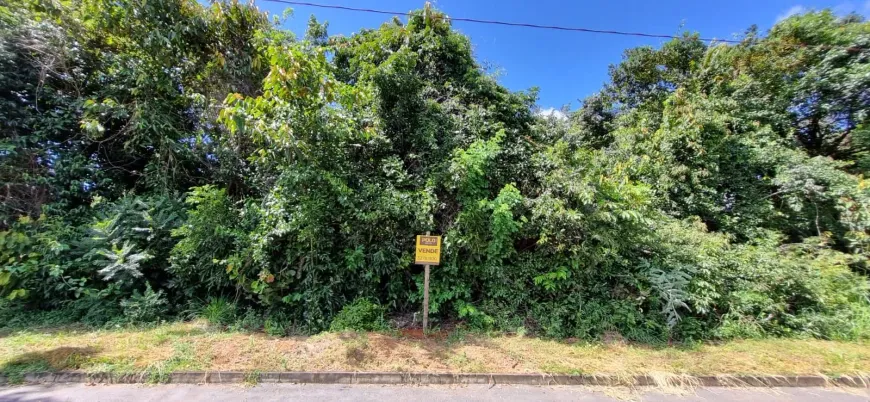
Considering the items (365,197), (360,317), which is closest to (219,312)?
(360,317)

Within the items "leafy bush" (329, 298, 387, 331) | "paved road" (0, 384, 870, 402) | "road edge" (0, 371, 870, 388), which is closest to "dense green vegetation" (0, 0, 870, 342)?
"leafy bush" (329, 298, 387, 331)

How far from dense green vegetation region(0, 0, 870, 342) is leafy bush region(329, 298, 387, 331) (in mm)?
30

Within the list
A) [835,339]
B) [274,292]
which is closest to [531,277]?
[274,292]

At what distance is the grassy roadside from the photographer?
346 cm

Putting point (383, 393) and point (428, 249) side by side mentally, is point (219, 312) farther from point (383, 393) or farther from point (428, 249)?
point (428, 249)

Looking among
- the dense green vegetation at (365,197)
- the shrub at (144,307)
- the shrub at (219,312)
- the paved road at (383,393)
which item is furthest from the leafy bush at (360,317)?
the shrub at (144,307)

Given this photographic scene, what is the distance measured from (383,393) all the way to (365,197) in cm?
266

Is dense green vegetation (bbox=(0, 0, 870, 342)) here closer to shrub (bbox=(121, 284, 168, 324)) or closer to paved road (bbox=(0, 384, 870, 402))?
shrub (bbox=(121, 284, 168, 324))

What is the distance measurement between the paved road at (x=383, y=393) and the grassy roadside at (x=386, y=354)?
0.21m

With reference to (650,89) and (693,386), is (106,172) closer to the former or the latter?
(693,386)

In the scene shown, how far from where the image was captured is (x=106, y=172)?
20.8 feet

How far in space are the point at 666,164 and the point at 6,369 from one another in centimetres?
1086

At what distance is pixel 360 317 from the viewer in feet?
14.8

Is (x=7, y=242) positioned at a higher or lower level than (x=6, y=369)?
higher
